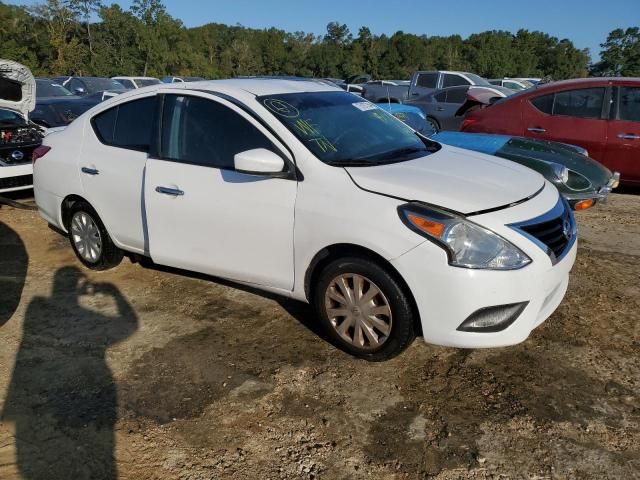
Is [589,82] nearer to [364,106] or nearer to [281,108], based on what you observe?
[364,106]

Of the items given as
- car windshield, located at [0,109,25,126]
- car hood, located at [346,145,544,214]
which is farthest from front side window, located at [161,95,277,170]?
car windshield, located at [0,109,25,126]

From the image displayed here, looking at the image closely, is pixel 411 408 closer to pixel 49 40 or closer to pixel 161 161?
pixel 161 161

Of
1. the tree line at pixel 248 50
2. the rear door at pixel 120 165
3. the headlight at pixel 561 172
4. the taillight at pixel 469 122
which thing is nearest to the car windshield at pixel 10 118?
the rear door at pixel 120 165

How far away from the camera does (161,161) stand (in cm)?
394

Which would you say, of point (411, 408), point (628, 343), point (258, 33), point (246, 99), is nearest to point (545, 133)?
point (628, 343)

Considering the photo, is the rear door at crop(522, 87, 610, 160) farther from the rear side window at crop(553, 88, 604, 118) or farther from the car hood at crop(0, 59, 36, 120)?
the car hood at crop(0, 59, 36, 120)

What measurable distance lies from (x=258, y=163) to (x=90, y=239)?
2323 millimetres

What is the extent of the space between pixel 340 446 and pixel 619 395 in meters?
1.55

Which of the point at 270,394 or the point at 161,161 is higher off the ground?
the point at 161,161

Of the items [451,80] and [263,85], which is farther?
[451,80]

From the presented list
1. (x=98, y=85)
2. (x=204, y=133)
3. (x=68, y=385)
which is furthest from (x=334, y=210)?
(x=98, y=85)

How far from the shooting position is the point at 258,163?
3223mm

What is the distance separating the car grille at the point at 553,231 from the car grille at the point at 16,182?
21.3 feet

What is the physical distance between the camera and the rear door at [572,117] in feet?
22.4
